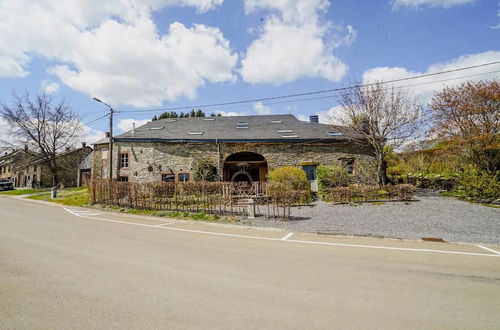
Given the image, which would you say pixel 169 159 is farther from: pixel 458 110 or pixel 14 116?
pixel 14 116

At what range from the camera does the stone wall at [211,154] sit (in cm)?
1841

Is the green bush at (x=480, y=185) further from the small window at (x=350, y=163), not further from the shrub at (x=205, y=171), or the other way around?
the shrub at (x=205, y=171)

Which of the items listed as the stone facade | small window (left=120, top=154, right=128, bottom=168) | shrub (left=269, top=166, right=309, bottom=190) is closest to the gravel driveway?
shrub (left=269, top=166, right=309, bottom=190)

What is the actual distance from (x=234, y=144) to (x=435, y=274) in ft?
51.9

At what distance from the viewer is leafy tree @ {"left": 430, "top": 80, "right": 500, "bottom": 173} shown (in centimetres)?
1147

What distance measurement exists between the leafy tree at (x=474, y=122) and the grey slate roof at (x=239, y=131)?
5.17 m

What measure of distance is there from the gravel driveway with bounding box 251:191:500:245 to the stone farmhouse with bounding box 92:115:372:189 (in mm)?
7332

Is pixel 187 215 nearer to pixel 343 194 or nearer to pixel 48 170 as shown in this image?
pixel 343 194

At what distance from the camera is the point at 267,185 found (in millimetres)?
12602

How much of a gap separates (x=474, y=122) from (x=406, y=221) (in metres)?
7.79

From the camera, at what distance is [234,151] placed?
18891 millimetres

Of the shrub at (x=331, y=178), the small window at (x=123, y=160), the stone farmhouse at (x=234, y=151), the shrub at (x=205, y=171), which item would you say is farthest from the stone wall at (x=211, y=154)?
the shrub at (x=331, y=178)

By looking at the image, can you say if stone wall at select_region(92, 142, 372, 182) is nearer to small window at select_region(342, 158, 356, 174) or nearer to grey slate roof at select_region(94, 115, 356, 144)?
small window at select_region(342, 158, 356, 174)

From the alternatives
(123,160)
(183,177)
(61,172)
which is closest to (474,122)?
(183,177)
